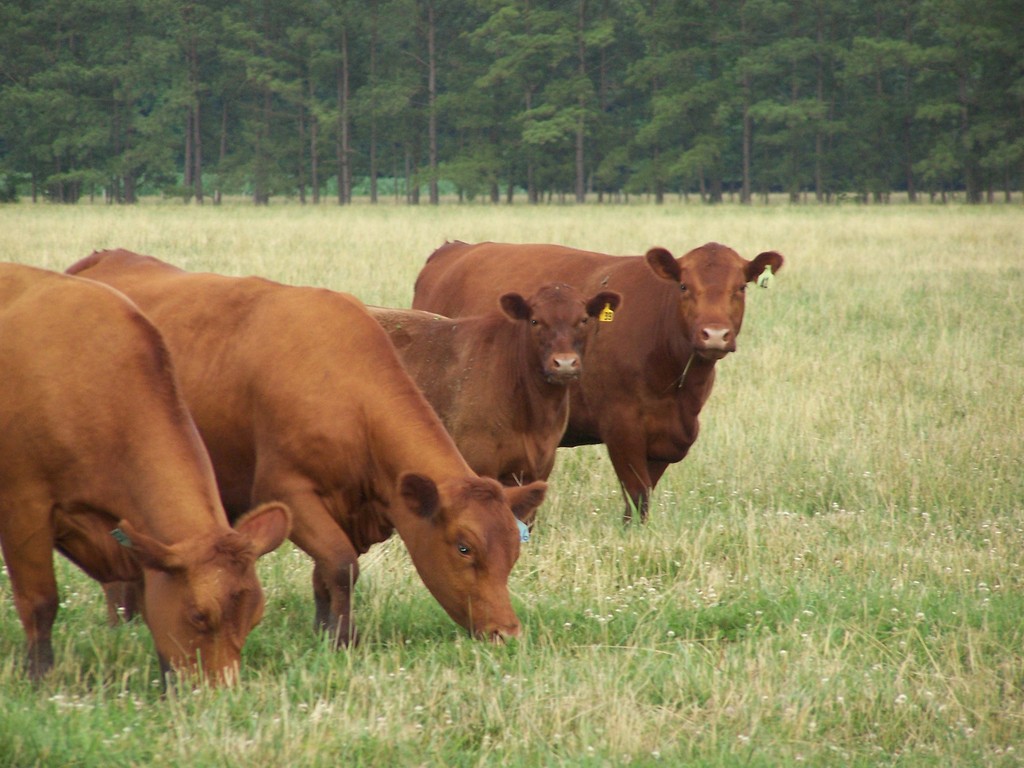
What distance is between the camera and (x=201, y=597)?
3723 millimetres

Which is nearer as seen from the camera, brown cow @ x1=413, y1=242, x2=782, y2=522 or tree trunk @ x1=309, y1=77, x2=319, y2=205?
brown cow @ x1=413, y1=242, x2=782, y2=522

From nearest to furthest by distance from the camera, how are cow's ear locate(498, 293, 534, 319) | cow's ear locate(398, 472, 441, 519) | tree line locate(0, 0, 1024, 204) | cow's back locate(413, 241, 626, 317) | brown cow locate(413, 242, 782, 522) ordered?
cow's ear locate(398, 472, 441, 519), cow's ear locate(498, 293, 534, 319), brown cow locate(413, 242, 782, 522), cow's back locate(413, 241, 626, 317), tree line locate(0, 0, 1024, 204)

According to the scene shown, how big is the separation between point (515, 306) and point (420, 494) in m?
2.13

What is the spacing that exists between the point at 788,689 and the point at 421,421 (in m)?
1.72

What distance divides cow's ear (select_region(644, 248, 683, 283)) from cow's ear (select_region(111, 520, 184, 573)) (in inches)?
154

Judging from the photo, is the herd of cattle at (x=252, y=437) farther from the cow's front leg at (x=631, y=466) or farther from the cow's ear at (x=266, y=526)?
the cow's front leg at (x=631, y=466)

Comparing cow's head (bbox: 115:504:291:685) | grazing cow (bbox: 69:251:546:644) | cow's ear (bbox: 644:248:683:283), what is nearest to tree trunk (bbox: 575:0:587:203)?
cow's ear (bbox: 644:248:683:283)

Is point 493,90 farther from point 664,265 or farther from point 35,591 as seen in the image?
point 35,591

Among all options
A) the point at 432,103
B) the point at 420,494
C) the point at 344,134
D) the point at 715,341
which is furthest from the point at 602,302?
the point at 432,103

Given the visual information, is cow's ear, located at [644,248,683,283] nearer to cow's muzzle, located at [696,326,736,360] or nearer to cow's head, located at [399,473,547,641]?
cow's muzzle, located at [696,326,736,360]

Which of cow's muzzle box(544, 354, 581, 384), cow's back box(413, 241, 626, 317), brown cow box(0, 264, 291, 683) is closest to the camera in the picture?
brown cow box(0, 264, 291, 683)

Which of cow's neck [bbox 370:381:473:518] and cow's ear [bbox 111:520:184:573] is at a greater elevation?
cow's neck [bbox 370:381:473:518]

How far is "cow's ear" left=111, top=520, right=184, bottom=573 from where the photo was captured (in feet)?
12.1

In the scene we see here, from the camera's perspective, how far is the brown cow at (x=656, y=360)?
22.6 feet
